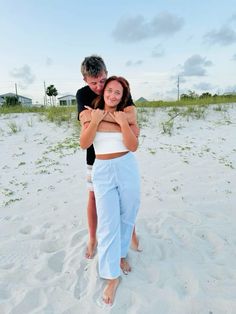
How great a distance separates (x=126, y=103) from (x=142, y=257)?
55.9 inches

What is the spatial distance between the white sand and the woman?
235 millimetres

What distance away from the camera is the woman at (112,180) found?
2271 mm

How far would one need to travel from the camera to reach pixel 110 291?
91.1 inches

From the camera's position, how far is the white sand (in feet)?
7.52

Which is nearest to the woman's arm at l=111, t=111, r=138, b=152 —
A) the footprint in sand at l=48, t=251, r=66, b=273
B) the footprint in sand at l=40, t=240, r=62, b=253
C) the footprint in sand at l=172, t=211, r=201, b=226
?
the footprint in sand at l=48, t=251, r=66, b=273

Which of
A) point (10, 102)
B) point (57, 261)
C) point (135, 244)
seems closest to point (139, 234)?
point (135, 244)

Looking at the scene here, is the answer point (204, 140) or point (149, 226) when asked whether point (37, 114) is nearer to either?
point (204, 140)

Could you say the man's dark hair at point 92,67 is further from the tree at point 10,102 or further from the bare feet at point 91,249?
the tree at point 10,102

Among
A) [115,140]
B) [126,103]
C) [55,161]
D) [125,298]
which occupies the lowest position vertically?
[125,298]

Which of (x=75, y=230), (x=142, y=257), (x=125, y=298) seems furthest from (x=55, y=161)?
(x=125, y=298)

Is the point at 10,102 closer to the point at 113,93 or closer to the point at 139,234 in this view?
Result: the point at 139,234

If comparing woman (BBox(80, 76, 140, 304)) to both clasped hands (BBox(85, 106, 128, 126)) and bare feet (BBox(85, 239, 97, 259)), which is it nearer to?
clasped hands (BBox(85, 106, 128, 126))

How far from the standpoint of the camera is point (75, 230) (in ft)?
10.9

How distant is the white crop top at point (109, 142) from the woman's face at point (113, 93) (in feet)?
0.73
